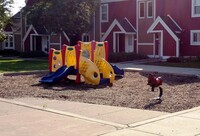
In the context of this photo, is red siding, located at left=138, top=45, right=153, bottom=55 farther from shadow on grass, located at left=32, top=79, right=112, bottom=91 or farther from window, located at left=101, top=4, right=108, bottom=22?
shadow on grass, located at left=32, top=79, right=112, bottom=91

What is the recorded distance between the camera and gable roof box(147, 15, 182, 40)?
3056 centimetres

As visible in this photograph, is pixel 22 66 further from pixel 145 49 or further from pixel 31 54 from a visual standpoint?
pixel 31 54

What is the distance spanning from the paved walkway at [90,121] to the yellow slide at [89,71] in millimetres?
4762

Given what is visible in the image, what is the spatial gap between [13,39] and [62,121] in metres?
44.2

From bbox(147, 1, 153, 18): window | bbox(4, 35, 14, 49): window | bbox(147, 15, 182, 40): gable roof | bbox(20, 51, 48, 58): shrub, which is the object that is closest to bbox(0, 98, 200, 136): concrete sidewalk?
bbox(147, 15, 182, 40): gable roof

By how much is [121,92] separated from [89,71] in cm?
255

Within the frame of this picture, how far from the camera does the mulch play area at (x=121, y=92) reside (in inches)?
422

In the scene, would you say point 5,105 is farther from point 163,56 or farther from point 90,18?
point 90,18

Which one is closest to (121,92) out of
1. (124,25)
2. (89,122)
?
(89,122)

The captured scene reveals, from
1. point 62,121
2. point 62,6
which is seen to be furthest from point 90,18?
point 62,121

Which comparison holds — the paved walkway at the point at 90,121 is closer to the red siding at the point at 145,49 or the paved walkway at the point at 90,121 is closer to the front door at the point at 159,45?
the front door at the point at 159,45

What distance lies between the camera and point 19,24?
170ft

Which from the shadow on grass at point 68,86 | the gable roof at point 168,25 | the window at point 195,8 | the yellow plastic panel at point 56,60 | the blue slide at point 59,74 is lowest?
the shadow on grass at point 68,86

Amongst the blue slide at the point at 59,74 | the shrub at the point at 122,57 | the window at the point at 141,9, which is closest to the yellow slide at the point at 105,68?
the blue slide at the point at 59,74
